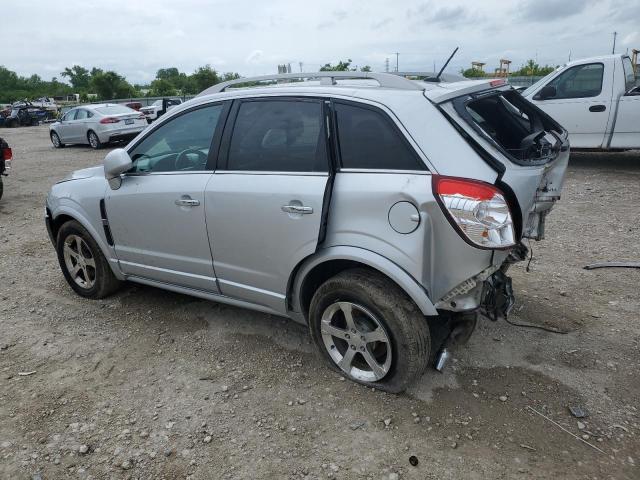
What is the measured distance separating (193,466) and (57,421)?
0.96 metres

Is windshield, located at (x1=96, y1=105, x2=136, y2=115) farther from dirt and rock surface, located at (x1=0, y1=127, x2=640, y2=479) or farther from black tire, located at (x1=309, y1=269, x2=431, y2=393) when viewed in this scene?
black tire, located at (x1=309, y1=269, x2=431, y2=393)

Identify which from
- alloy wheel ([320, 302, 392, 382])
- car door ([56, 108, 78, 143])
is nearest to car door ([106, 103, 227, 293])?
alloy wheel ([320, 302, 392, 382])

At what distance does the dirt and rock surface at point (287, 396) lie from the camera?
8.29ft

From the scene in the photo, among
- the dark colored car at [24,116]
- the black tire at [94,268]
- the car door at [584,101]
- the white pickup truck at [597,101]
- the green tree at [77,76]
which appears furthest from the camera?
the green tree at [77,76]

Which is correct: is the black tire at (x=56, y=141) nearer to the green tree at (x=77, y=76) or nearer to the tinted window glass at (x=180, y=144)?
the tinted window glass at (x=180, y=144)

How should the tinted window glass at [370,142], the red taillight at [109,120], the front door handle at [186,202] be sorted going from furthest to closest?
the red taillight at [109,120]
the front door handle at [186,202]
the tinted window glass at [370,142]

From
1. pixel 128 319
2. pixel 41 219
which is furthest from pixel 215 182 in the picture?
pixel 41 219

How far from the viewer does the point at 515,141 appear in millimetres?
3223

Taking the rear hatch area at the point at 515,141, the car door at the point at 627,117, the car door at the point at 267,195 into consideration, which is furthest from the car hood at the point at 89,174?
the car door at the point at 627,117

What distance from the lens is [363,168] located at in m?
2.76

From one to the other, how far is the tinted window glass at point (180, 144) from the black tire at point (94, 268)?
2.90ft

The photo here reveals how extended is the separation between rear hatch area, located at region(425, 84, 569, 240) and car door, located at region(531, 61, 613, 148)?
5935 mm

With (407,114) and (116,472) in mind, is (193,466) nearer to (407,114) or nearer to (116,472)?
(116,472)

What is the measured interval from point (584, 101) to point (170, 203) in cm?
774
